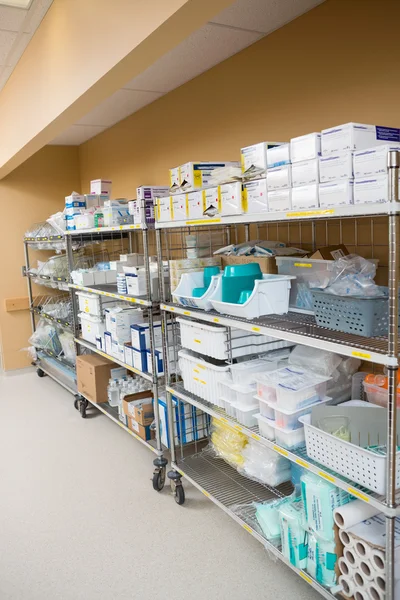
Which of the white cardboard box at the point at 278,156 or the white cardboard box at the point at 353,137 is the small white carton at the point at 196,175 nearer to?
the white cardboard box at the point at 278,156

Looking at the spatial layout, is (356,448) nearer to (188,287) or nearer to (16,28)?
(188,287)

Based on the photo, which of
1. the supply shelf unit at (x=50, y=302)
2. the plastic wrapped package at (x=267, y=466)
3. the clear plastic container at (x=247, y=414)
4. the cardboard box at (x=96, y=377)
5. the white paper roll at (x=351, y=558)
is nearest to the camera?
the white paper roll at (x=351, y=558)

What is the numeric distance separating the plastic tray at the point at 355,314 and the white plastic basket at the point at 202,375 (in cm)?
76

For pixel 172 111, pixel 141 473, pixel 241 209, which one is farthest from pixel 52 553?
pixel 172 111

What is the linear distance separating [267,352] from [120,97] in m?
2.58

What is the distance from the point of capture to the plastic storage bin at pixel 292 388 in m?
2.17

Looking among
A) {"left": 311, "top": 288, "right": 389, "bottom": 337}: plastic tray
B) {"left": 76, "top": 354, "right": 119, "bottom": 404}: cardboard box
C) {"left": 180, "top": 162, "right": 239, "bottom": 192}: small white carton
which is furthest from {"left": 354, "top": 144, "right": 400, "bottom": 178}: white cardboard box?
{"left": 76, "top": 354, "right": 119, "bottom": 404}: cardboard box

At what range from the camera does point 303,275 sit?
2439mm

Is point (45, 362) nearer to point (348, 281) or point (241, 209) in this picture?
point (241, 209)

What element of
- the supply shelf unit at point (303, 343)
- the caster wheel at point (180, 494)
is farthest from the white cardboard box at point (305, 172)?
the caster wheel at point (180, 494)

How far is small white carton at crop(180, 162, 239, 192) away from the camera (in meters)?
2.75

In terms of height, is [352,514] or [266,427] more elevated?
[266,427]

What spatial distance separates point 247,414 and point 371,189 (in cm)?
127

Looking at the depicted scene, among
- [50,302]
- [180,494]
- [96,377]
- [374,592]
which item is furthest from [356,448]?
[50,302]
